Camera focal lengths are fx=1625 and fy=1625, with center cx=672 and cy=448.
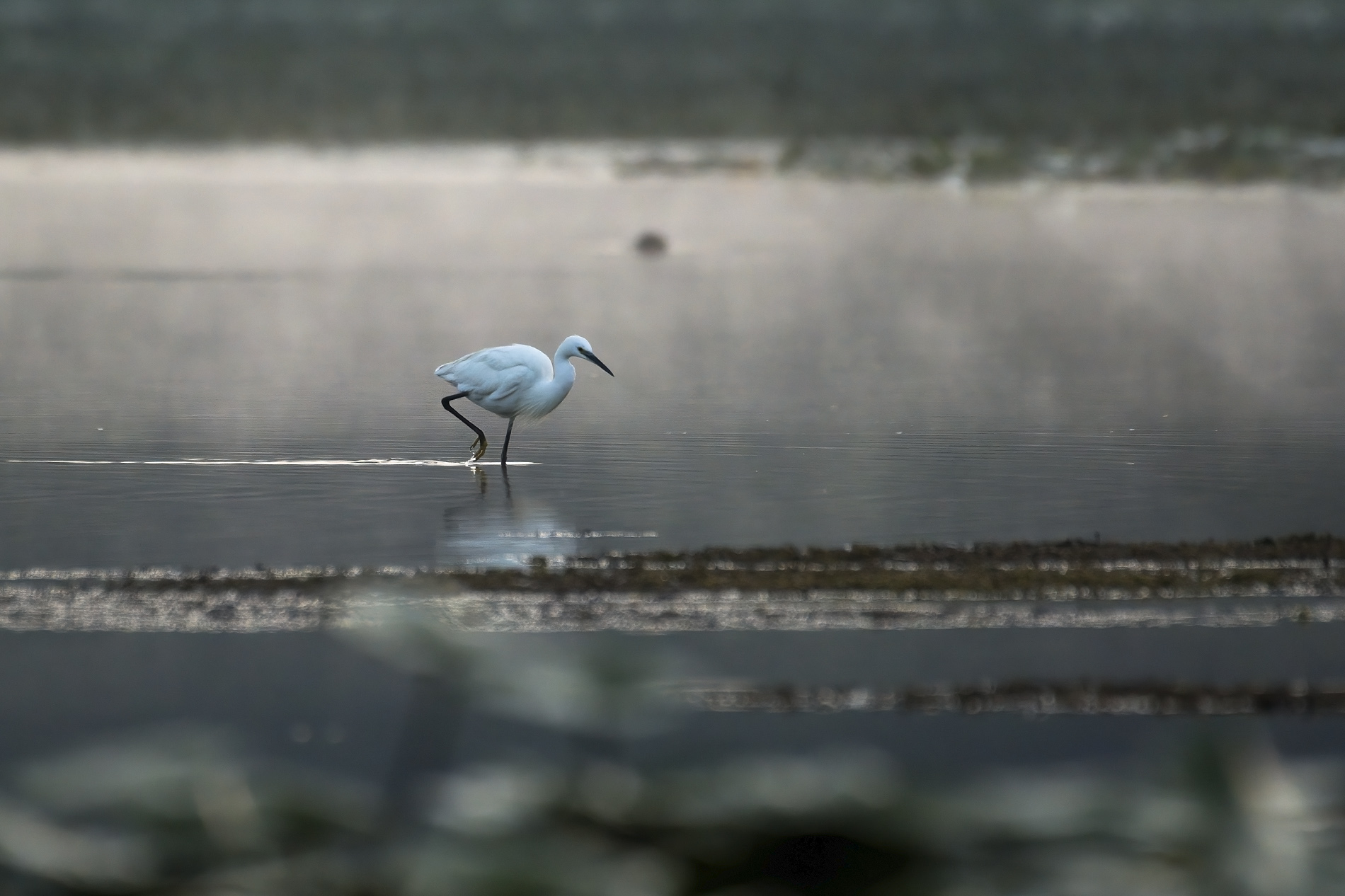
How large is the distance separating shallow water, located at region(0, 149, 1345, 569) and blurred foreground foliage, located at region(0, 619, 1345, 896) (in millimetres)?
9530

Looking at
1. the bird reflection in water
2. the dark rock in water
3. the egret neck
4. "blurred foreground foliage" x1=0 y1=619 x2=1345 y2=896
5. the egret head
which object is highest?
the dark rock in water

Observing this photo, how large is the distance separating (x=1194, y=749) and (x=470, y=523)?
11.2 metres

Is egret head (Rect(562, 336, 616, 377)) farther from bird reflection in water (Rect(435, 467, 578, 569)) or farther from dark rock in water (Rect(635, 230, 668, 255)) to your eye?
dark rock in water (Rect(635, 230, 668, 255))

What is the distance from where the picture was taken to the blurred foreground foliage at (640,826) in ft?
4.06

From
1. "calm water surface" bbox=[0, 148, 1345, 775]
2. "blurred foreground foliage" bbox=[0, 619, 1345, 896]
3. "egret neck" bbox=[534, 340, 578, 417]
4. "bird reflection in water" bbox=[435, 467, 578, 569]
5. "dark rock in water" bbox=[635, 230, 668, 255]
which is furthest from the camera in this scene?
"dark rock in water" bbox=[635, 230, 668, 255]

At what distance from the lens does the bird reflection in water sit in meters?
10.9

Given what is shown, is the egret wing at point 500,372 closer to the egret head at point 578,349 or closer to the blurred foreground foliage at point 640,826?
the egret head at point 578,349

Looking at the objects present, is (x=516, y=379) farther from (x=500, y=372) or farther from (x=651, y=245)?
(x=651, y=245)

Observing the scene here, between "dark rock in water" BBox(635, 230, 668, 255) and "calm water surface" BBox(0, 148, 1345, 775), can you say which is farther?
"dark rock in water" BBox(635, 230, 668, 255)

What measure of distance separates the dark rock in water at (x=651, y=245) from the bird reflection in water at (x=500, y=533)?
5161 centimetres

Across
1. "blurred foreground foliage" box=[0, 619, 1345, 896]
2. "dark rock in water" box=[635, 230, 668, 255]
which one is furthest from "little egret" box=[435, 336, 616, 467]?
"dark rock in water" box=[635, 230, 668, 255]

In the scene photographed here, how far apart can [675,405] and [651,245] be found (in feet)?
154

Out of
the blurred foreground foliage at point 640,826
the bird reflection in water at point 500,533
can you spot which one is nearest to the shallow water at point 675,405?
the bird reflection in water at point 500,533

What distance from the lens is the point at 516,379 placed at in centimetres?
1488
